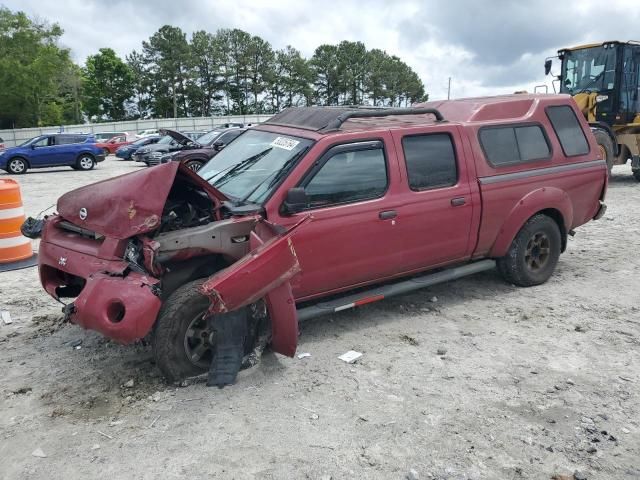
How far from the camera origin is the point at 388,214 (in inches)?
185

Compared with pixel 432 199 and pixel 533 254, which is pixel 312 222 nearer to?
pixel 432 199

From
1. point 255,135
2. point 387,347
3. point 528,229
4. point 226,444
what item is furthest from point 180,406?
point 528,229

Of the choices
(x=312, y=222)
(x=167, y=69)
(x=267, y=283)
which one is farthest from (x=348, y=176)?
(x=167, y=69)

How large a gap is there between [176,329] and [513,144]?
12.8ft

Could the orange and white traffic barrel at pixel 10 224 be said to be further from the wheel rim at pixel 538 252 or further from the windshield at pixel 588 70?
the windshield at pixel 588 70

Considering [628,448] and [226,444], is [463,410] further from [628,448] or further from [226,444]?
[226,444]

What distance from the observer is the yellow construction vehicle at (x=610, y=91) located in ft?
41.7

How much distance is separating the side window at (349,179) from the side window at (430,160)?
312 millimetres

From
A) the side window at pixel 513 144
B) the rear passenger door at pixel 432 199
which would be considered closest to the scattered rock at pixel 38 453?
the rear passenger door at pixel 432 199

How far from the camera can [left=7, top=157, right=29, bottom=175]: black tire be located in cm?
2198

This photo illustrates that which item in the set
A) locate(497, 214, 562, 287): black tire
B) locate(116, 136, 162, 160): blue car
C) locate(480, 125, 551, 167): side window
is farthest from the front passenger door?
locate(116, 136, 162, 160): blue car

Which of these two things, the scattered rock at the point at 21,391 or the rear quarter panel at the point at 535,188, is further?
the rear quarter panel at the point at 535,188

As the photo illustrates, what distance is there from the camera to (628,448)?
10.4ft

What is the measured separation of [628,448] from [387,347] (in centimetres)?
189
